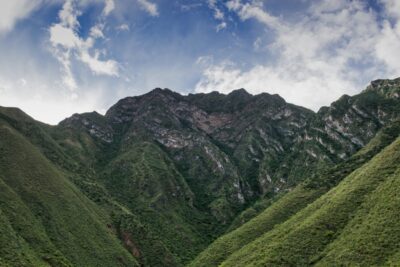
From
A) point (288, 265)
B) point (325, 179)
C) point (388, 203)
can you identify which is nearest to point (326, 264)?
point (288, 265)

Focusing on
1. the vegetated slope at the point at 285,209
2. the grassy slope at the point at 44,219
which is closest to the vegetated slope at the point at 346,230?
the vegetated slope at the point at 285,209

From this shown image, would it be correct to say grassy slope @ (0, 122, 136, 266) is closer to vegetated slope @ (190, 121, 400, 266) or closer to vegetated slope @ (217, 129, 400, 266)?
vegetated slope @ (190, 121, 400, 266)

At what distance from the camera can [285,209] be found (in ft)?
518

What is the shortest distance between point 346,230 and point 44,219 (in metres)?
94.7

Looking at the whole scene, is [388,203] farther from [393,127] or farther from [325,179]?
[393,127]

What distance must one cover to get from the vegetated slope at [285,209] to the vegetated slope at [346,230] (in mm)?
9701

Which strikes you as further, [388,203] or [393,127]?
[393,127]

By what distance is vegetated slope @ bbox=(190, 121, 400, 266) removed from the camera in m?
149

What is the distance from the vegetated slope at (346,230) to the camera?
10200 cm

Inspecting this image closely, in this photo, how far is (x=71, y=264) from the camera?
5079 inches

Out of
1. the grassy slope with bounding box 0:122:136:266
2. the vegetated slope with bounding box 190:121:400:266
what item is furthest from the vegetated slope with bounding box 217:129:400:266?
the grassy slope with bounding box 0:122:136:266

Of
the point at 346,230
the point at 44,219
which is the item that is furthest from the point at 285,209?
the point at 44,219

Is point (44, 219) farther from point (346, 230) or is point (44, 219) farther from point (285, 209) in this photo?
point (346, 230)

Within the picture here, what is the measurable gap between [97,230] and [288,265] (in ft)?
253
